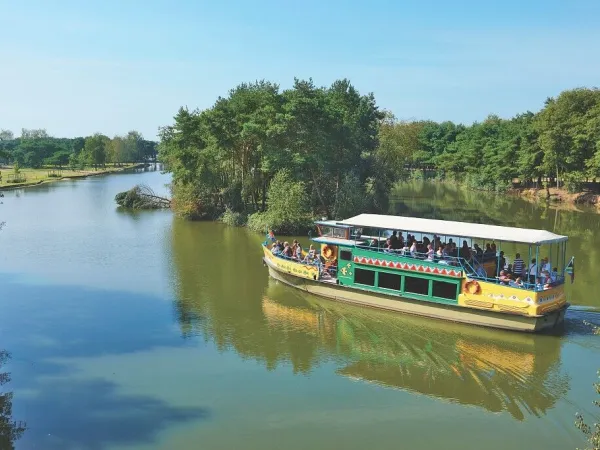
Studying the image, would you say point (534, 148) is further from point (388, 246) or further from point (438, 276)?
point (438, 276)

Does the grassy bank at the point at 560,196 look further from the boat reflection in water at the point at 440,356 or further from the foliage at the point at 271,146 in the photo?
the boat reflection in water at the point at 440,356

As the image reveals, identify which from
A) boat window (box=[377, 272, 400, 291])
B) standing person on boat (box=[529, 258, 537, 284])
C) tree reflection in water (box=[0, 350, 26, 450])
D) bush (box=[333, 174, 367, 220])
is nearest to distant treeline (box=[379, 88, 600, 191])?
bush (box=[333, 174, 367, 220])

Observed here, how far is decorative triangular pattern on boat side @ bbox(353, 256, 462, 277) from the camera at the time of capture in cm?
2423

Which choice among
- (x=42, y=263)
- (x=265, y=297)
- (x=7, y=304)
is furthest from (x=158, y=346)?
(x=42, y=263)

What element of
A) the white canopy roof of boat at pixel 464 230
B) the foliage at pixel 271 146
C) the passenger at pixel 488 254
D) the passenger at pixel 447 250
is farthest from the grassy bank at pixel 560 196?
the passenger at pixel 447 250

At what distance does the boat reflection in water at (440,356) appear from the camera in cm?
1834

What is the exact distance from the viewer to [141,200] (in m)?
64.6

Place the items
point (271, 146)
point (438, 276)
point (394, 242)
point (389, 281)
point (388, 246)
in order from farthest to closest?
point (271, 146)
point (394, 242)
point (388, 246)
point (389, 281)
point (438, 276)

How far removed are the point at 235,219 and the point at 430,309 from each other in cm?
3084

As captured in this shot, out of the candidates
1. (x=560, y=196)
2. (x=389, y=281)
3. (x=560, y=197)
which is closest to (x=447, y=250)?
(x=389, y=281)

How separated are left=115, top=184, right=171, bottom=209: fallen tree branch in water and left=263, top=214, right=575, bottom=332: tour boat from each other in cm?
3818

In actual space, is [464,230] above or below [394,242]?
above

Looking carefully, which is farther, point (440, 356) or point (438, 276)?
point (438, 276)

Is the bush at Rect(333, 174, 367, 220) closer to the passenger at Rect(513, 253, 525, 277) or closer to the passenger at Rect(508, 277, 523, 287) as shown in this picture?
the passenger at Rect(513, 253, 525, 277)
